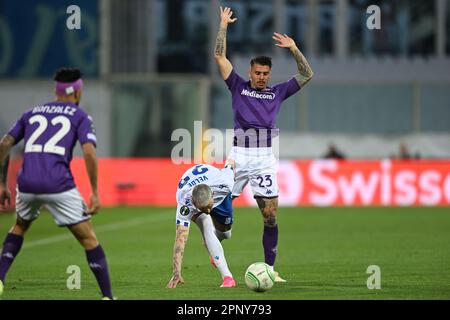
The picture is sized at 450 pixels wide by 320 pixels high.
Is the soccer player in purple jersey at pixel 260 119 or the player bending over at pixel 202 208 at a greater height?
the soccer player in purple jersey at pixel 260 119

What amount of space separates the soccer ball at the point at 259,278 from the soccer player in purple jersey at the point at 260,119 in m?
1.30

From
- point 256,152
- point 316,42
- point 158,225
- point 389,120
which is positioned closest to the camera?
point 256,152

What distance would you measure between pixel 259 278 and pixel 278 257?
496cm

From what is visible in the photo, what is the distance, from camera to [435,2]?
42781 mm

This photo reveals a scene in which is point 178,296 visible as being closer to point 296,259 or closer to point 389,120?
point 296,259

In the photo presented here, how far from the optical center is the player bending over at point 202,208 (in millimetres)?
12336

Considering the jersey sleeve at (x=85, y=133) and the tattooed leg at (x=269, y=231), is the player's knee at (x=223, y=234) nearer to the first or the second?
the tattooed leg at (x=269, y=231)

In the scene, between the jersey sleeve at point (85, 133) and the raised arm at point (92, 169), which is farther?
the jersey sleeve at point (85, 133)

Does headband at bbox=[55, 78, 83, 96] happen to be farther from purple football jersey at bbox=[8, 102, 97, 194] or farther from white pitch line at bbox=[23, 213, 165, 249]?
white pitch line at bbox=[23, 213, 165, 249]

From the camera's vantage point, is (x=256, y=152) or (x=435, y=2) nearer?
(x=256, y=152)

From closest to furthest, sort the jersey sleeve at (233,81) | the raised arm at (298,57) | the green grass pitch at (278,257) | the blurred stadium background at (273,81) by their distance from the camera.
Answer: the green grass pitch at (278,257), the raised arm at (298,57), the jersey sleeve at (233,81), the blurred stadium background at (273,81)

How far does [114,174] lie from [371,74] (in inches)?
487

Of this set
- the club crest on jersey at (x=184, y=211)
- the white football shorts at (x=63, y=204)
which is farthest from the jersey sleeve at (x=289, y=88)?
the white football shorts at (x=63, y=204)

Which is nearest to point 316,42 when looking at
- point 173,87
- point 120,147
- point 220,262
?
point 173,87
